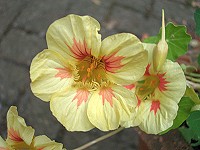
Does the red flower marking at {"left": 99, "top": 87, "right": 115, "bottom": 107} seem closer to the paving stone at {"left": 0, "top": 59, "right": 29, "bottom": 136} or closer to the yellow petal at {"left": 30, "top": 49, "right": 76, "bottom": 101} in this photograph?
the yellow petal at {"left": 30, "top": 49, "right": 76, "bottom": 101}

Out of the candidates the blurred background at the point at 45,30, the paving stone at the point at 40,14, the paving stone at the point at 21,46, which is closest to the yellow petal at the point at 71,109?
the blurred background at the point at 45,30

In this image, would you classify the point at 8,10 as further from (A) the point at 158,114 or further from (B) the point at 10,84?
(A) the point at 158,114

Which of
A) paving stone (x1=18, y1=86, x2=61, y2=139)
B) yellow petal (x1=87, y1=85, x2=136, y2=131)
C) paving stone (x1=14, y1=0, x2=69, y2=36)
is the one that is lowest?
paving stone (x1=18, y1=86, x2=61, y2=139)

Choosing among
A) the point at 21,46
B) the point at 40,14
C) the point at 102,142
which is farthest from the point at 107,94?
the point at 40,14

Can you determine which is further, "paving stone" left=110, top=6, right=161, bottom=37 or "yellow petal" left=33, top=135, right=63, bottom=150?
"paving stone" left=110, top=6, right=161, bottom=37

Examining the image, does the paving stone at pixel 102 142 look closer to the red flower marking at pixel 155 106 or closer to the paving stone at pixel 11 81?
the paving stone at pixel 11 81

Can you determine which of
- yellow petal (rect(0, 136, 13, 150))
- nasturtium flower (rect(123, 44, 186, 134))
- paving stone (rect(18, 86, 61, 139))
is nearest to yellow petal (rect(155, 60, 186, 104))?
nasturtium flower (rect(123, 44, 186, 134))
